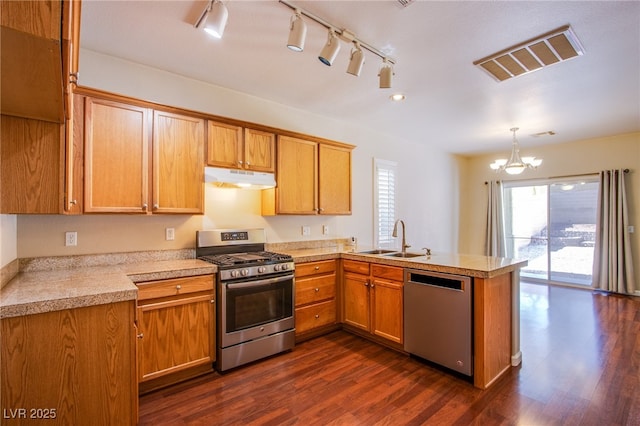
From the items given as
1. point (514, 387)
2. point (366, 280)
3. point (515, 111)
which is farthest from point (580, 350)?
point (515, 111)

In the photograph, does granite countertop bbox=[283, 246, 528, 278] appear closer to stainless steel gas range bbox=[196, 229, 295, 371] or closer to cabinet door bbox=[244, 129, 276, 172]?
stainless steel gas range bbox=[196, 229, 295, 371]

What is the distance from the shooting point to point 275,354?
9.78 feet

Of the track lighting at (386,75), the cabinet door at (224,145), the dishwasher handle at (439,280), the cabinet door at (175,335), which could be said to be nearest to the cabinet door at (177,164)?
the cabinet door at (224,145)

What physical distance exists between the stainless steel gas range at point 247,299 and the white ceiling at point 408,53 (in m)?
1.66

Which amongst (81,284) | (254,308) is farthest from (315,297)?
(81,284)

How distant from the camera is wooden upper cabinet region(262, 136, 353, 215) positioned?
11.3 ft

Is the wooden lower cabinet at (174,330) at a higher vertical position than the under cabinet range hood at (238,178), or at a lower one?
lower

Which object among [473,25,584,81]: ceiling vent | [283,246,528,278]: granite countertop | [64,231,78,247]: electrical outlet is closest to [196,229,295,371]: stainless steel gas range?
[283,246,528,278]: granite countertop

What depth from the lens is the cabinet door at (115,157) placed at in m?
2.35

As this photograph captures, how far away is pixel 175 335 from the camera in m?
2.43

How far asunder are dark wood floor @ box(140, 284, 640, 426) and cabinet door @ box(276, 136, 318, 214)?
4.92ft

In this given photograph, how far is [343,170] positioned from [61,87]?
9.99 ft

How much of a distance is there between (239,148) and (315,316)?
6.33 ft

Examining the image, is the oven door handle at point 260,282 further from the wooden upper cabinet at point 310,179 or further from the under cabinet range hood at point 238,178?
the under cabinet range hood at point 238,178
